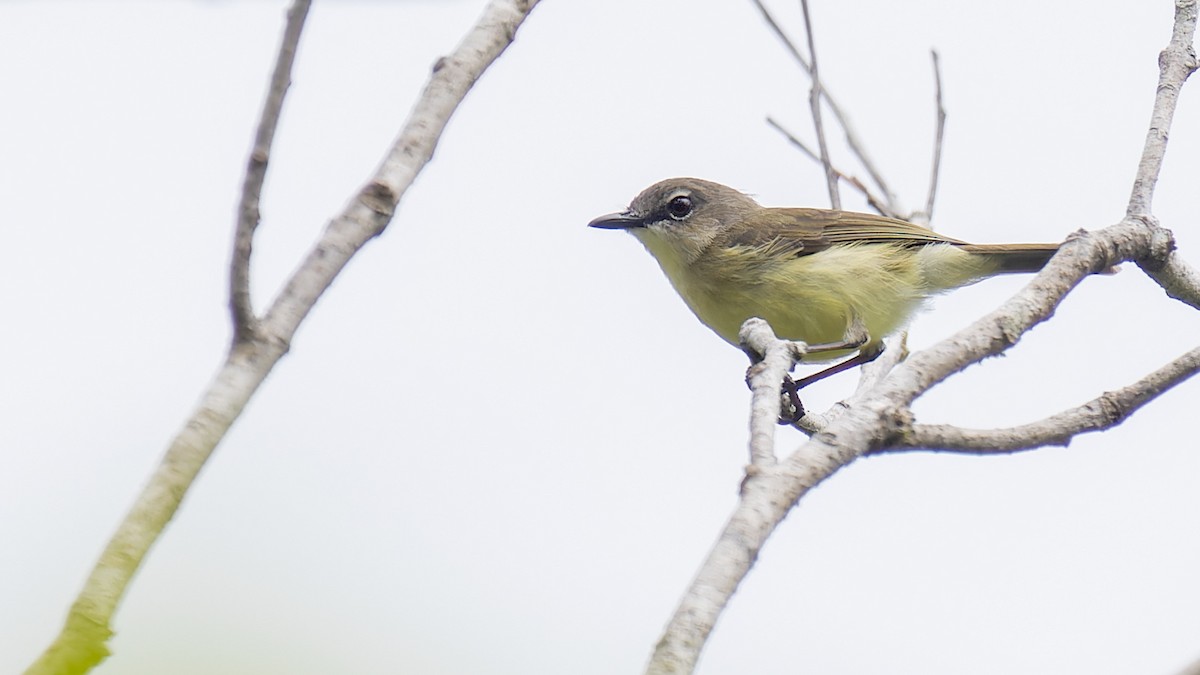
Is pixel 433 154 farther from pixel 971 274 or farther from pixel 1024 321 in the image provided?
pixel 971 274

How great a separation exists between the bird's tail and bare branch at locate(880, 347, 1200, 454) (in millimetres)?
2801

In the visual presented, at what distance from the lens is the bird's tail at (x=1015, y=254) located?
636 cm

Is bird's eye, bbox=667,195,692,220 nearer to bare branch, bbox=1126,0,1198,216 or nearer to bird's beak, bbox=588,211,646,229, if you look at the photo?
bird's beak, bbox=588,211,646,229

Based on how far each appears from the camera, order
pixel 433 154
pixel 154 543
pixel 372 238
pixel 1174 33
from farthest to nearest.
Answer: pixel 1174 33, pixel 433 154, pixel 372 238, pixel 154 543

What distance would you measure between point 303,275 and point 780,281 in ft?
14.2

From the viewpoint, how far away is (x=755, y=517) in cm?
248

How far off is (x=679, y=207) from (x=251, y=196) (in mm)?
5140

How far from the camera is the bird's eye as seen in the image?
A: 7109mm

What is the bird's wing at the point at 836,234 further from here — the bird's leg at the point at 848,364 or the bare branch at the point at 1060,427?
the bare branch at the point at 1060,427

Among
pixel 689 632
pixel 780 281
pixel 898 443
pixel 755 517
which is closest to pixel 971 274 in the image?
pixel 780 281

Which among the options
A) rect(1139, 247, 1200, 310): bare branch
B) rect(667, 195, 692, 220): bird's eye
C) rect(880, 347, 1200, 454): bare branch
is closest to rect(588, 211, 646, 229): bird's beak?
rect(667, 195, 692, 220): bird's eye

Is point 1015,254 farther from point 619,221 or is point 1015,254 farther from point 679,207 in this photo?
point 619,221

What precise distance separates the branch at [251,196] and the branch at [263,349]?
0.05 metres

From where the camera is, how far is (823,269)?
637cm
